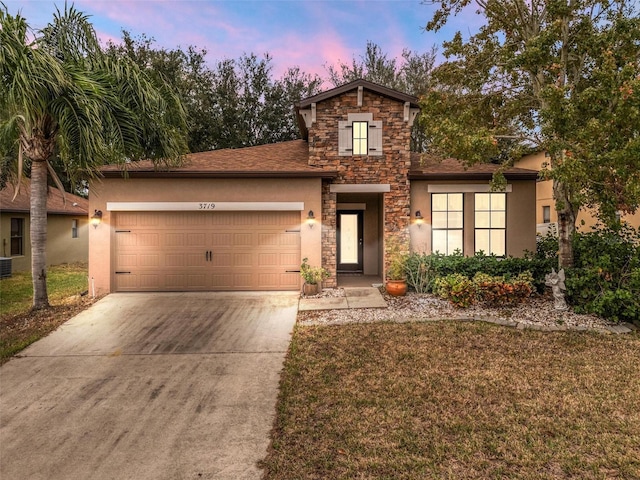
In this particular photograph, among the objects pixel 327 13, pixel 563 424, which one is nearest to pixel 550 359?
pixel 563 424

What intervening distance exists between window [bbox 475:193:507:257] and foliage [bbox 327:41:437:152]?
11655mm

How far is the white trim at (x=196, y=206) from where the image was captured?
966cm

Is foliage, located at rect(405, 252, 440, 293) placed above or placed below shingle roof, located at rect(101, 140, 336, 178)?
below

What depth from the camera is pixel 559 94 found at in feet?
21.3

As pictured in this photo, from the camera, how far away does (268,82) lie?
23.1 metres

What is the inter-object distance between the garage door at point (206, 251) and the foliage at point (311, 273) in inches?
14.1

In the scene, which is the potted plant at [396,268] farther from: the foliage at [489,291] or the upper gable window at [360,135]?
the upper gable window at [360,135]

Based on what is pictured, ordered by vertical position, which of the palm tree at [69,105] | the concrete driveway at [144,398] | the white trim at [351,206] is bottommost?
the concrete driveway at [144,398]

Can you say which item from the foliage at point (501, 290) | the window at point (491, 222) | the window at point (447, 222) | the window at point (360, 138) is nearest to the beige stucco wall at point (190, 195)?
the window at point (360, 138)

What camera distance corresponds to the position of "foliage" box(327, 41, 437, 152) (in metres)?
21.5

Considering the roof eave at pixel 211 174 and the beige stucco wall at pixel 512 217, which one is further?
the beige stucco wall at pixel 512 217

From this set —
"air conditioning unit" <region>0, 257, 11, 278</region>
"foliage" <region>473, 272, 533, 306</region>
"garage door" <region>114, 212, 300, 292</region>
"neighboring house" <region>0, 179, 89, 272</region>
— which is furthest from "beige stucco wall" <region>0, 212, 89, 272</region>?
"foliage" <region>473, 272, 533, 306</region>

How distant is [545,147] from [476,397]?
5667 millimetres

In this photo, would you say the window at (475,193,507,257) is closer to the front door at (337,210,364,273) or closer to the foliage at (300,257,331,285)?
the front door at (337,210,364,273)
